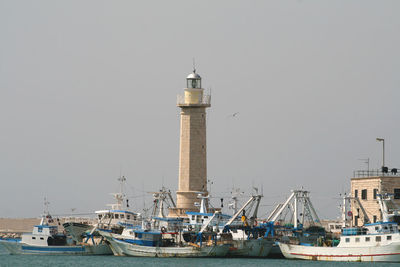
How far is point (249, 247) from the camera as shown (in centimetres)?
7781

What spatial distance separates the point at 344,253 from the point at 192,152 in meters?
22.2

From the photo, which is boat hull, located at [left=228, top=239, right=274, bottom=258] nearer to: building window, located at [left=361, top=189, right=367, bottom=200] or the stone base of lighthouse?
the stone base of lighthouse

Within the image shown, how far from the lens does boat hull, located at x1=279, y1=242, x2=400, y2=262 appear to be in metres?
67.4

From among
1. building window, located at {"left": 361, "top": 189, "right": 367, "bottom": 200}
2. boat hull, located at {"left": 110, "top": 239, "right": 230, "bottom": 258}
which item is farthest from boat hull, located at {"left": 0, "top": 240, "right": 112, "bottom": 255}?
building window, located at {"left": 361, "top": 189, "right": 367, "bottom": 200}

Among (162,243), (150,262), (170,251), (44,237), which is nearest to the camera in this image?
(150,262)

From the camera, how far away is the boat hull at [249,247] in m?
77.7

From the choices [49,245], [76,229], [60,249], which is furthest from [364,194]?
[49,245]

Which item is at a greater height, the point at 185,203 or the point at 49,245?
the point at 185,203

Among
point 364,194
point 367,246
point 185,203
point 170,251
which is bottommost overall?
point 170,251

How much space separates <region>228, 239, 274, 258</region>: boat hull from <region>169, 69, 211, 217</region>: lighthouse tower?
913 centimetres

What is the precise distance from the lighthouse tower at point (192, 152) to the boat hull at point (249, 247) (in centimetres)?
913

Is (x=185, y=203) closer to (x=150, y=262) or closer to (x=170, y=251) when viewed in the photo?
(x=170, y=251)

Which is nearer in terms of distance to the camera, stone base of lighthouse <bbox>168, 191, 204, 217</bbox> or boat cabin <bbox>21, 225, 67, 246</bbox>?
boat cabin <bbox>21, 225, 67, 246</bbox>

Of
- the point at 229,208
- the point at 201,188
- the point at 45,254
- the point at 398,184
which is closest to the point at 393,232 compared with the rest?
the point at 398,184
